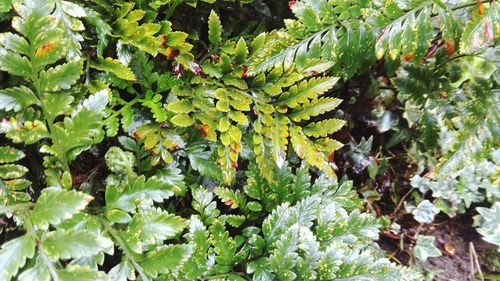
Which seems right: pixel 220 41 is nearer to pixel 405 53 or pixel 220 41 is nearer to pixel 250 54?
pixel 250 54

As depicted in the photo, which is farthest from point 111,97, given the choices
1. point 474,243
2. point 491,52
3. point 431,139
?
point 474,243

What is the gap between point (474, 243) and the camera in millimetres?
1447

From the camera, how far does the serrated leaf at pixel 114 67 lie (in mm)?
984

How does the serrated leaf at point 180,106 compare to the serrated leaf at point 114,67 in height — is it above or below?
below

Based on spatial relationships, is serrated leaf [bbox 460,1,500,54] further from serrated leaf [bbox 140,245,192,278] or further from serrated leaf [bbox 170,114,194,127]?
serrated leaf [bbox 140,245,192,278]

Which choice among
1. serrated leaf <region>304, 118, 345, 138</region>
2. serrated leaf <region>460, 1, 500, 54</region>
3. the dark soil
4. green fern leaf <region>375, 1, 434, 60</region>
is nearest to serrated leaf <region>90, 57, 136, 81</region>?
serrated leaf <region>304, 118, 345, 138</region>

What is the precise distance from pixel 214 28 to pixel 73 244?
0.59 meters

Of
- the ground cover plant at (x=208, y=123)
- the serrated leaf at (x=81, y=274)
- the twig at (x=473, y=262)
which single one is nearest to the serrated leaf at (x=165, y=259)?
the ground cover plant at (x=208, y=123)

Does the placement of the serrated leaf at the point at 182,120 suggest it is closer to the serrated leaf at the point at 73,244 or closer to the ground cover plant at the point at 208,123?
the ground cover plant at the point at 208,123

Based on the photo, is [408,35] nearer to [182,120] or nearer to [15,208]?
[182,120]

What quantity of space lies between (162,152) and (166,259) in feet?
0.85

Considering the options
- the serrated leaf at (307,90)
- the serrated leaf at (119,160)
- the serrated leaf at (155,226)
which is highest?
the serrated leaf at (307,90)

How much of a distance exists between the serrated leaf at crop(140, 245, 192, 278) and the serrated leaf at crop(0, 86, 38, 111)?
15.3 inches

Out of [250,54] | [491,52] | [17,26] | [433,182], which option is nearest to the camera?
[17,26]
